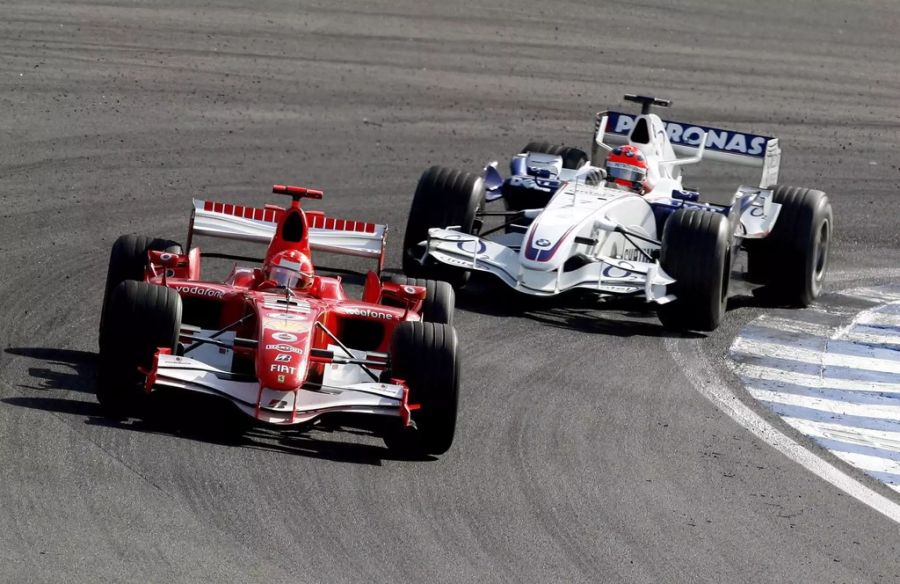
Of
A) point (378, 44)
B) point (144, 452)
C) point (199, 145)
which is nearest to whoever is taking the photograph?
point (144, 452)

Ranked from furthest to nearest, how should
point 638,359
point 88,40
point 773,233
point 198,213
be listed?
point 88,40
point 773,233
point 638,359
point 198,213

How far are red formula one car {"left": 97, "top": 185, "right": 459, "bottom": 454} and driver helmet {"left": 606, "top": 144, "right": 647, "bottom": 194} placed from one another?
198 inches

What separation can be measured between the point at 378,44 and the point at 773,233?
1150 centimetres

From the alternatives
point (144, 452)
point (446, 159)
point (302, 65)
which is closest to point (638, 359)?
point (144, 452)

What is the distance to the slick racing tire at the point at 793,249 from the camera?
609 inches

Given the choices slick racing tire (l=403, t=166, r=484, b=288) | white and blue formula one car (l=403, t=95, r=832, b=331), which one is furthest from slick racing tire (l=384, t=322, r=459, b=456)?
slick racing tire (l=403, t=166, r=484, b=288)

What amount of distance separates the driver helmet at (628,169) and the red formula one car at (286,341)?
502 cm

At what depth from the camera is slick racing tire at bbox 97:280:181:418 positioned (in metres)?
9.46

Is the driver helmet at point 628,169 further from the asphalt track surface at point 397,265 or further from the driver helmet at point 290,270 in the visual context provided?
the driver helmet at point 290,270

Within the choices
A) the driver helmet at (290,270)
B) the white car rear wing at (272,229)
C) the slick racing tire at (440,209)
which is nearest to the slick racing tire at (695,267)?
the slick racing tire at (440,209)

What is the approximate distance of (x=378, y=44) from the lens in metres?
25.6

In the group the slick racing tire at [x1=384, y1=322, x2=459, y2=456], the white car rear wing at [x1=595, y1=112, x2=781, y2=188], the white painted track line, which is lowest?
the white painted track line

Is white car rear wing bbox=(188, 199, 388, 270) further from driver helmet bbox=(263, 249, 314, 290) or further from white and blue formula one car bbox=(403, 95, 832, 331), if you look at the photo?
white and blue formula one car bbox=(403, 95, 832, 331)

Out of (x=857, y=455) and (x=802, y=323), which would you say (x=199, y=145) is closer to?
(x=802, y=323)
